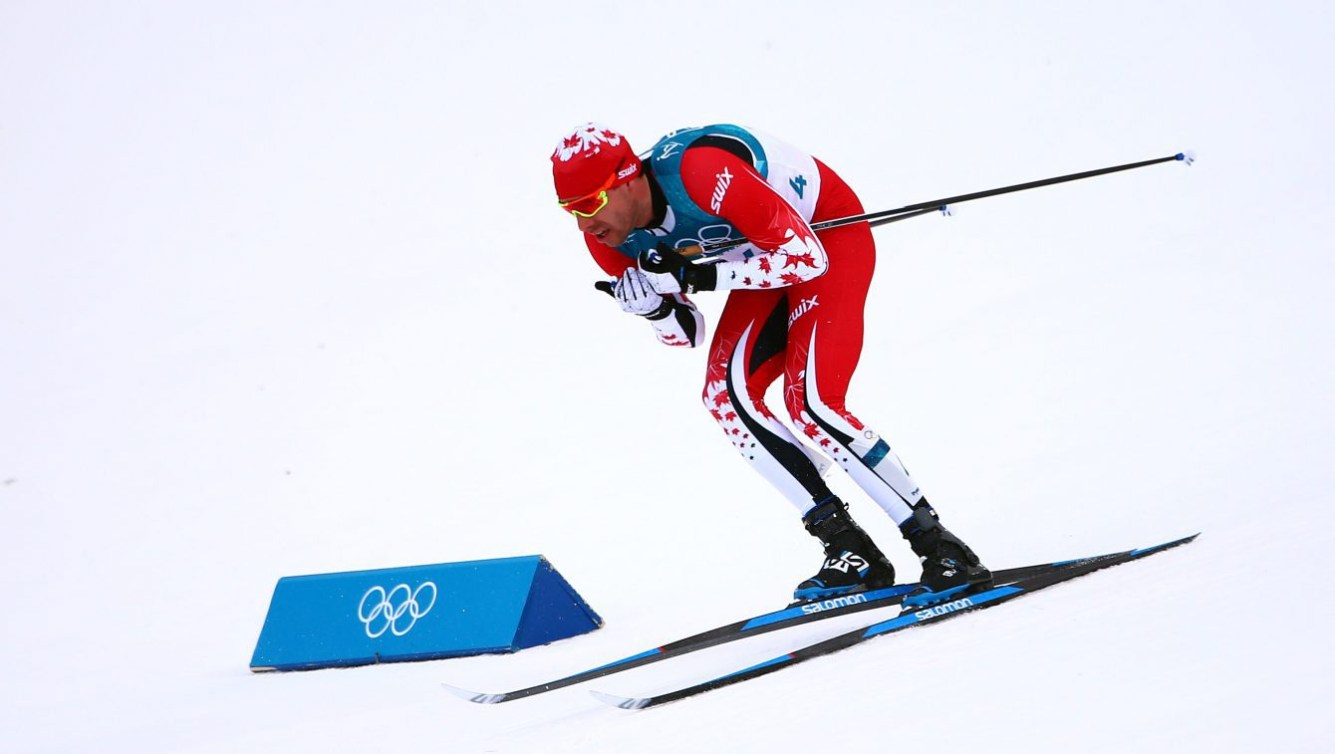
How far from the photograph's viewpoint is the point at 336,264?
31.0 feet

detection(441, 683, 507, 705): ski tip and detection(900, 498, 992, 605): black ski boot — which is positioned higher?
detection(900, 498, 992, 605): black ski boot

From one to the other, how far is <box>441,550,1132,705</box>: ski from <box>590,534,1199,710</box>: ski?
0.02 m

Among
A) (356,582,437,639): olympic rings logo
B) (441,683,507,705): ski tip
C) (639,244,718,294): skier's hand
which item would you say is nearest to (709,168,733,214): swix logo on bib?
(639,244,718,294): skier's hand

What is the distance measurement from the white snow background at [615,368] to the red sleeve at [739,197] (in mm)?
1019

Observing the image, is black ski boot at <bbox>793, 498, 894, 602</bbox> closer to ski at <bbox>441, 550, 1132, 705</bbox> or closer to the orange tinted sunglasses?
ski at <bbox>441, 550, 1132, 705</bbox>

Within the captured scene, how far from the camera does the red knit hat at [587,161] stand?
3207mm

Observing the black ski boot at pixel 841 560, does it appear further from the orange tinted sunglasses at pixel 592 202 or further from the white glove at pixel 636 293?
the orange tinted sunglasses at pixel 592 202

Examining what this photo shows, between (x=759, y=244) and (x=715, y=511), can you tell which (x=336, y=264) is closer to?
(x=715, y=511)

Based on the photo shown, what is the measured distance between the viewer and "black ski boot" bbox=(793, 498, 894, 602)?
3.55m

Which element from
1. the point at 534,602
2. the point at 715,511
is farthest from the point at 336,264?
the point at 534,602

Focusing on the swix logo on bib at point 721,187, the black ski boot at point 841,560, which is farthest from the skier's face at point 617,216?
the black ski boot at point 841,560

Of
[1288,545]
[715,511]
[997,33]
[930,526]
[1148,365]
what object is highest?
[997,33]

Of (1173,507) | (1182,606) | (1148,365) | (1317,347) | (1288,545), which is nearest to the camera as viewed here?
(1182,606)

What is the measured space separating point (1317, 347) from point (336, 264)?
646 centimetres
